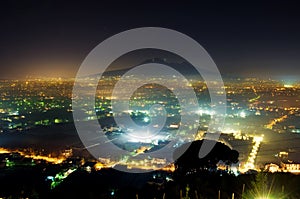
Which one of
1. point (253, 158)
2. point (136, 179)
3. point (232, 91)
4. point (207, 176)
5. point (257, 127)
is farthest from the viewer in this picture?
point (232, 91)

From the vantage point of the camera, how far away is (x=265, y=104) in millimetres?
18688

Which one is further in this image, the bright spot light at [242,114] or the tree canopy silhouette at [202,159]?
the bright spot light at [242,114]

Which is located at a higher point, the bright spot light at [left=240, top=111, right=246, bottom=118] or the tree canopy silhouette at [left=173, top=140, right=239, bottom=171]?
the bright spot light at [left=240, top=111, right=246, bottom=118]

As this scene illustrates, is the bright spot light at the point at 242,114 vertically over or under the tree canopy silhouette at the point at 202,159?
over

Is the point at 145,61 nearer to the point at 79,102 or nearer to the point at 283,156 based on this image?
the point at 79,102

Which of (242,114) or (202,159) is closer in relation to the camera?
(202,159)

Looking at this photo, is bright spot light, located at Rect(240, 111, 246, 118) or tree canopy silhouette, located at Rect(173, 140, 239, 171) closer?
tree canopy silhouette, located at Rect(173, 140, 239, 171)

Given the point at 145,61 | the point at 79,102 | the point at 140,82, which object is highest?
the point at 145,61

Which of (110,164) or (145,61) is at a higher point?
(145,61)

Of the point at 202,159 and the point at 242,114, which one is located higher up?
the point at 242,114

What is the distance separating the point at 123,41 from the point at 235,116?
31.3 feet

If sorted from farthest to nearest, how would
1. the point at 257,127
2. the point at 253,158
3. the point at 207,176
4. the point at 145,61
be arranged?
the point at 145,61, the point at 257,127, the point at 253,158, the point at 207,176

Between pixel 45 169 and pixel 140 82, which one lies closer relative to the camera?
pixel 45 169

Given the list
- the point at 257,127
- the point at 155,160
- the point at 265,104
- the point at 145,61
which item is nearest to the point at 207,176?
the point at 155,160
